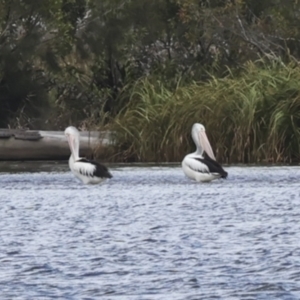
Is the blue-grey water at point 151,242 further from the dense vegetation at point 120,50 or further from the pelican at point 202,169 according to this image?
the dense vegetation at point 120,50

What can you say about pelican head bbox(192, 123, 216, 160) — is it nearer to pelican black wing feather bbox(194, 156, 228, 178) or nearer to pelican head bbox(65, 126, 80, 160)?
pelican black wing feather bbox(194, 156, 228, 178)

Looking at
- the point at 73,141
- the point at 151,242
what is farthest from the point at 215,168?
the point at 151,242

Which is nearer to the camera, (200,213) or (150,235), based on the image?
(150,235)

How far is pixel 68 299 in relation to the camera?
6516 millimetres

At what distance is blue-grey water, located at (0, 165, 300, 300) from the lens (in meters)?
6.95

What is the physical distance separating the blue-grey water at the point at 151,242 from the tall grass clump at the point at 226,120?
7.15m

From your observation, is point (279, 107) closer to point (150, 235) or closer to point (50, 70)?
point (50, 70)

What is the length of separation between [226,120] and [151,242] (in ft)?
49.4

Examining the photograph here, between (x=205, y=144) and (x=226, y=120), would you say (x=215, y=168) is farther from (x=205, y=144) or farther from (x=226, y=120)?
(x=226, y=120)

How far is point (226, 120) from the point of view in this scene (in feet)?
79.4

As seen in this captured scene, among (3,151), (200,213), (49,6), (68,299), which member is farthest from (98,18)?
(68,299)

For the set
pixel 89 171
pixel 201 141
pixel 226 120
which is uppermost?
pixel 226 120

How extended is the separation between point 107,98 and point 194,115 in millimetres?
6659

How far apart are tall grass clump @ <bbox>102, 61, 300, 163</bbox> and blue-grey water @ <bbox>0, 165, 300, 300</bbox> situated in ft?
23.5
